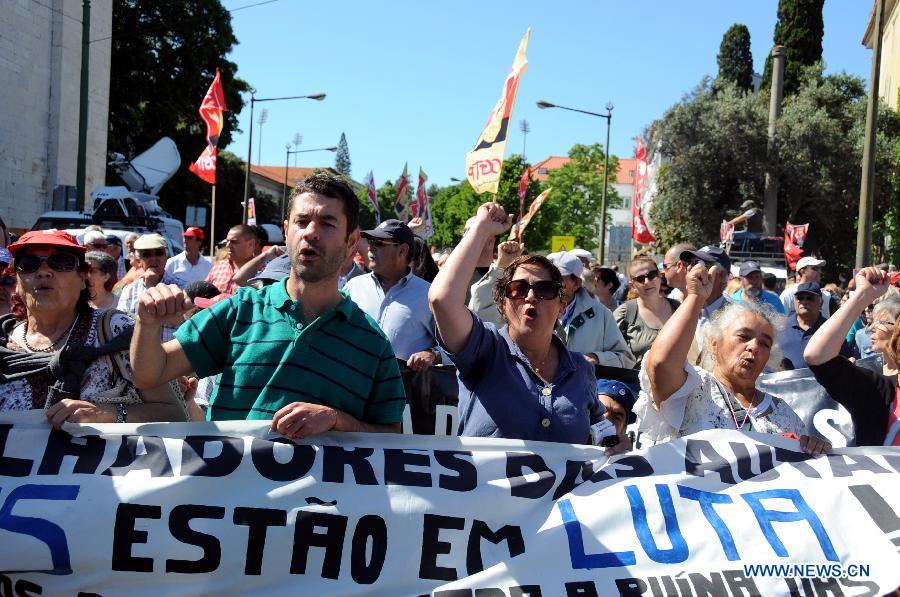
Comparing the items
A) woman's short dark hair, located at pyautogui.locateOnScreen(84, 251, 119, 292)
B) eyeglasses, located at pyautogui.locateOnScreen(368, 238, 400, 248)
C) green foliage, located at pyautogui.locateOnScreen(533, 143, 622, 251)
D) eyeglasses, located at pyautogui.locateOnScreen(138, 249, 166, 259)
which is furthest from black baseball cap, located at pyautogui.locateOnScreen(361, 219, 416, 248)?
green foliage, located at pyautogui.locateOnScreen(533, 143, 622, 251)

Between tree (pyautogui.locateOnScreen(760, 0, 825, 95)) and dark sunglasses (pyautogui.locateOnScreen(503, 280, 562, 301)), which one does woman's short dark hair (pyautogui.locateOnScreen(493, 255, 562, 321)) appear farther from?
tree (pyautogui.locateOnScreen(760, 0, 825, 95))

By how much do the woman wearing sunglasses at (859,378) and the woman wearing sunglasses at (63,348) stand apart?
2.62 m

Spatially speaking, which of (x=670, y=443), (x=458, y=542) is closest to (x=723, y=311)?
(x=670, y=443)

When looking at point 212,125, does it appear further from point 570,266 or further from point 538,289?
point 538,289

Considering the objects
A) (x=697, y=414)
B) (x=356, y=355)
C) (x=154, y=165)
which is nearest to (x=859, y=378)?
(x=697, y=414)

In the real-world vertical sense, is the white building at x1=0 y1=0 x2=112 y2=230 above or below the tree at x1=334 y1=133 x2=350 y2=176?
below

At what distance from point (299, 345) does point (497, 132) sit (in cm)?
296

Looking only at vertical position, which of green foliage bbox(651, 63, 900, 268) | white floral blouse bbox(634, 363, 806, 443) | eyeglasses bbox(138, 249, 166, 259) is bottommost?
white floral blouse bbox(634, 363, 806, 443)

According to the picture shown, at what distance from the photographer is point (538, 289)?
12.3ft

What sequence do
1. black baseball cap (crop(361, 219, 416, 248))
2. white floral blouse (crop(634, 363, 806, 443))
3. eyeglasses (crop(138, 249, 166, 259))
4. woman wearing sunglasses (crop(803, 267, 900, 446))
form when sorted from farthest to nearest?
eyeglasses (crop(138, 249, 166, 259)) < black baseball cap (crop(361, 219, 416, 248)) < woman wearing sunglasses (crop(803, 267, 900, 446)) < white floral blouse (crop(634, 363, 806, 443))

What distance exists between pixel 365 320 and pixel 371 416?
1.08ft

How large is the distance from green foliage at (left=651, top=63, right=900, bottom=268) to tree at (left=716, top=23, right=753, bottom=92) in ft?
87.4

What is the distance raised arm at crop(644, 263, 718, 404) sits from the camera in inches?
A: 146

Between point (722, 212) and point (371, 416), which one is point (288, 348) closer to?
point (371, 416)
